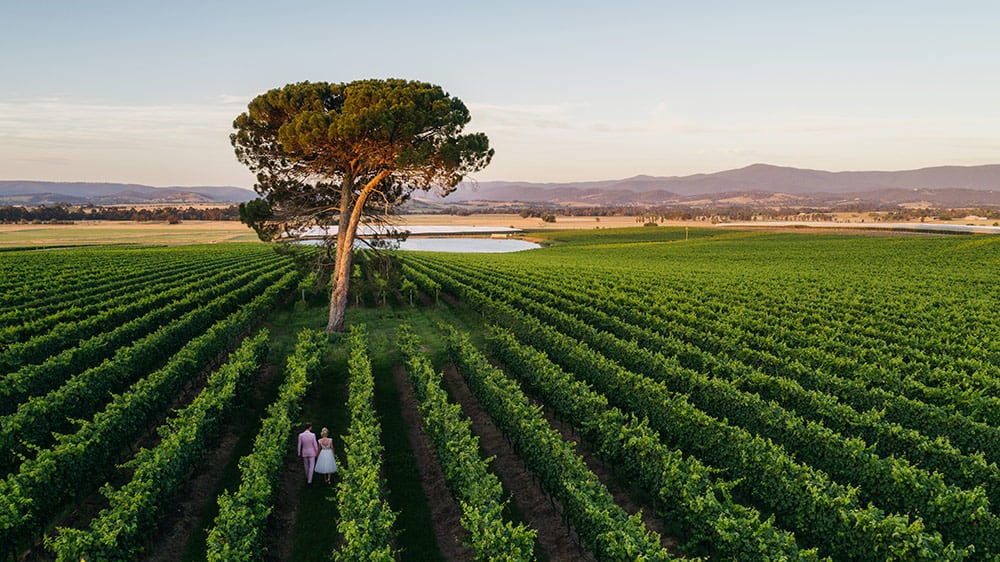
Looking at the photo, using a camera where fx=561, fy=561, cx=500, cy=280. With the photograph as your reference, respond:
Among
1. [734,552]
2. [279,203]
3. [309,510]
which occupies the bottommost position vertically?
[309,510]

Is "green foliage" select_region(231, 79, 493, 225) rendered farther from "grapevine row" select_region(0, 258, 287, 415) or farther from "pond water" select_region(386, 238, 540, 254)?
"pond water" select_region(386, 238, 540, 254)

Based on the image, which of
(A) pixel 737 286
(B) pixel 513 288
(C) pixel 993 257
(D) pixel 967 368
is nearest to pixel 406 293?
(B) pixel 513 288

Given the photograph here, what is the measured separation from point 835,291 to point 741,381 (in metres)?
23.4

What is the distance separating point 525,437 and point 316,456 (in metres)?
4.93

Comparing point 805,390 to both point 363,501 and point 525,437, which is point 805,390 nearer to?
point 525,437

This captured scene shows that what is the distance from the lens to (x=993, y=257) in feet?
188

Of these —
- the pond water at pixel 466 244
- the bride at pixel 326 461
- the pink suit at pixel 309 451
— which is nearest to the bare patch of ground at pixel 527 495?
the bride at pixel 326 461

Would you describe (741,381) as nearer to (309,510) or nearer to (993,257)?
(309,510)

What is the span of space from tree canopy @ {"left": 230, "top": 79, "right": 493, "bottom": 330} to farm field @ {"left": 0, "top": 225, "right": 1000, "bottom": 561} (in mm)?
3785

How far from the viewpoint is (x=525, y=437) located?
12.9m

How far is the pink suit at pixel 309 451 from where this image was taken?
12.9 meters

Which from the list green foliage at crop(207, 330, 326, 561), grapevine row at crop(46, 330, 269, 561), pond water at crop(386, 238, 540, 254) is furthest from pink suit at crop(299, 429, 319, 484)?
pond water at crop(386, 238, 540, 254)

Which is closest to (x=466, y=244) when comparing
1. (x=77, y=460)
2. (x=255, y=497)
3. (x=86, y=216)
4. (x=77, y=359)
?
(x=77, y=359)

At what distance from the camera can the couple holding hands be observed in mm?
12820
